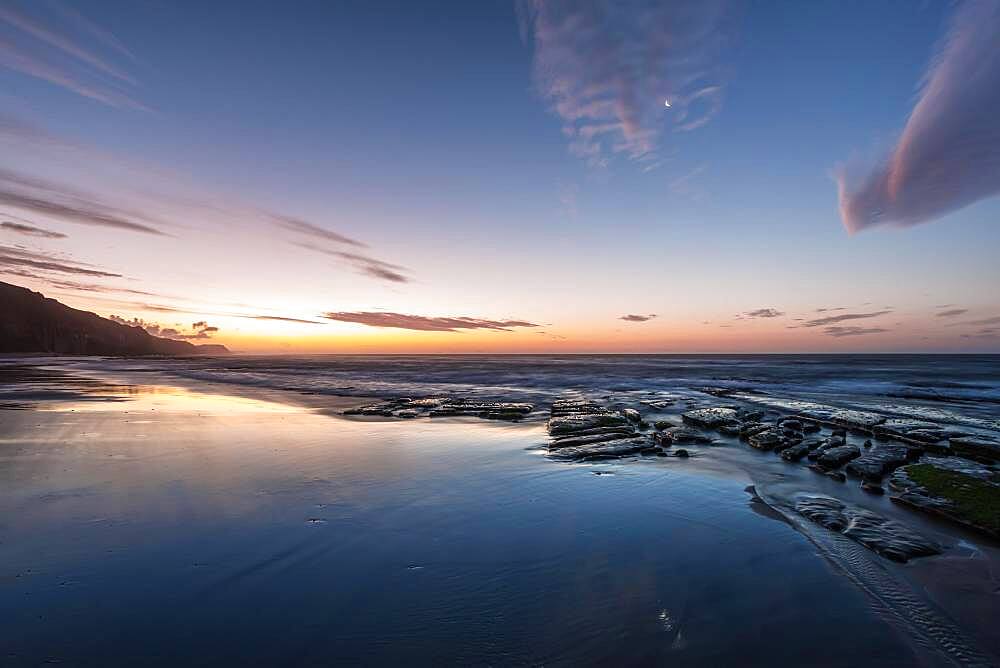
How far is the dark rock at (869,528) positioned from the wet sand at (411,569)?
3.56ft

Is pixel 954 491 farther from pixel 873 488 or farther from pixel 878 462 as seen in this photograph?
pixel 878 462

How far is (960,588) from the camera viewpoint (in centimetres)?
639

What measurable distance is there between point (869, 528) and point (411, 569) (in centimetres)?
903

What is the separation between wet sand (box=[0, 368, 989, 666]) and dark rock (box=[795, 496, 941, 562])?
1.09 meters

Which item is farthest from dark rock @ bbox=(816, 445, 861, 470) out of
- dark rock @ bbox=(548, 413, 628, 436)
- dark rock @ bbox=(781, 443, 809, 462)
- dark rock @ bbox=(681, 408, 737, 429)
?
dark rock @ bbox=(548, 413, 628, 436)

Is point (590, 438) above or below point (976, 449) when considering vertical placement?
below

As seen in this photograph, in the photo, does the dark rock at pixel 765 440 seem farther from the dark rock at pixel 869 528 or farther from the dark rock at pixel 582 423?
the dark rock at pixel 869 528

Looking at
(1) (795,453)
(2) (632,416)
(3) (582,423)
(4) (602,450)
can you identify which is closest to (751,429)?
(1) (795,453)

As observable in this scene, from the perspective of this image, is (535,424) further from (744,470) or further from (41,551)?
(41,551)

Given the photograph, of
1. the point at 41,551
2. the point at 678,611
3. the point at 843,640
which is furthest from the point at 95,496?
the point at 843,640

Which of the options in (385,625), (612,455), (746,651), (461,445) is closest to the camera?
(746,651)

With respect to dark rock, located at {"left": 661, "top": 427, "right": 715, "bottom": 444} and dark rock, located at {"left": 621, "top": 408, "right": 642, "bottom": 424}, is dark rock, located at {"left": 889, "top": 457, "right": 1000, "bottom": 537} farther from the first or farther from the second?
dark rock, located at {"left": 621, "top": 408, "right": 642, "bottom": 424}

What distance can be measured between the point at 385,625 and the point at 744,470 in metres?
11.8

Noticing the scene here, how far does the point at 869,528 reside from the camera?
851cm
